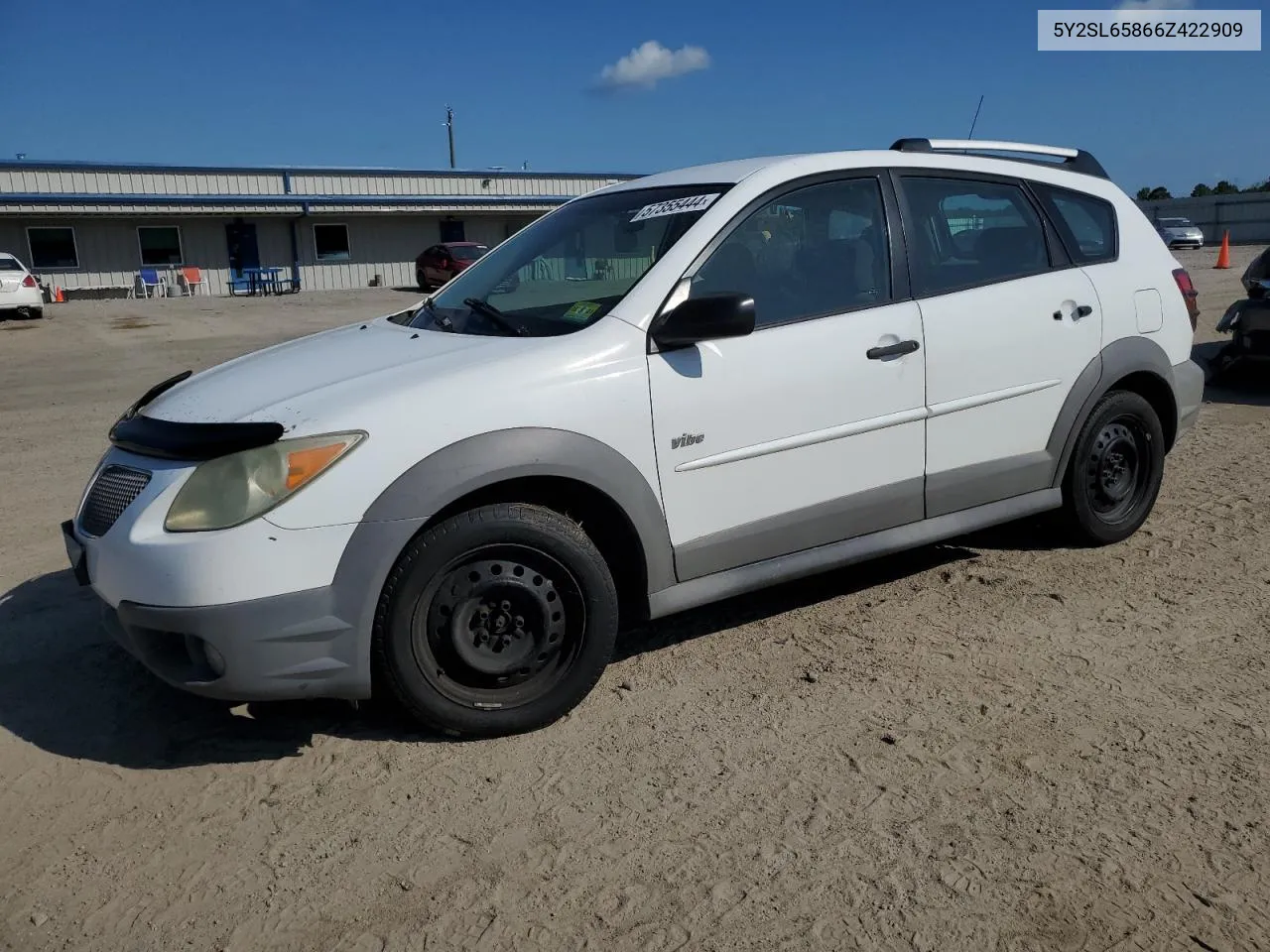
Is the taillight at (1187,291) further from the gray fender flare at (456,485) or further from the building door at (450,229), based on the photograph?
the building door at (450,229)

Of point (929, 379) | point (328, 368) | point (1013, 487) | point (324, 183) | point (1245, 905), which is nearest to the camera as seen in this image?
point (1245, 905)

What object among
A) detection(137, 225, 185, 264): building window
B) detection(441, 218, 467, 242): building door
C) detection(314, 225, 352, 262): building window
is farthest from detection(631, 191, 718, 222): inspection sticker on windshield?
detection(441, 218, 467, 242): building door

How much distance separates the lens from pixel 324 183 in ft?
114

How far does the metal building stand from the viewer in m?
30.7

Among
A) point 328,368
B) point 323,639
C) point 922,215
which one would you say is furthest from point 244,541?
point 922,215

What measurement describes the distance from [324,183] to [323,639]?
34624mm

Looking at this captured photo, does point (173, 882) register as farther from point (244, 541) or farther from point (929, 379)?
point (929, 379)

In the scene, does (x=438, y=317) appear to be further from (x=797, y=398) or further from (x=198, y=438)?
(x=797, y=398)

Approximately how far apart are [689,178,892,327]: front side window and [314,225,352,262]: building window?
34.1 metres

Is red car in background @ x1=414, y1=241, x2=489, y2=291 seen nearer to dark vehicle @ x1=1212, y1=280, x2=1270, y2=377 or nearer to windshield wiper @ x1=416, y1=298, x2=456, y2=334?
dark vehicle @ x1=1212, y1=280, x2=1270, y2=377

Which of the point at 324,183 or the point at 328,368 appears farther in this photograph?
the point at 324,183

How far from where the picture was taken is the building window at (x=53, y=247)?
30.9 meters

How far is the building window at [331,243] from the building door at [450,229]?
3.53 m

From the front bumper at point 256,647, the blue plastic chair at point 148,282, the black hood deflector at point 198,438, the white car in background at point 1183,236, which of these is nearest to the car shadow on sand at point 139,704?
the front bumper at point 256,647
